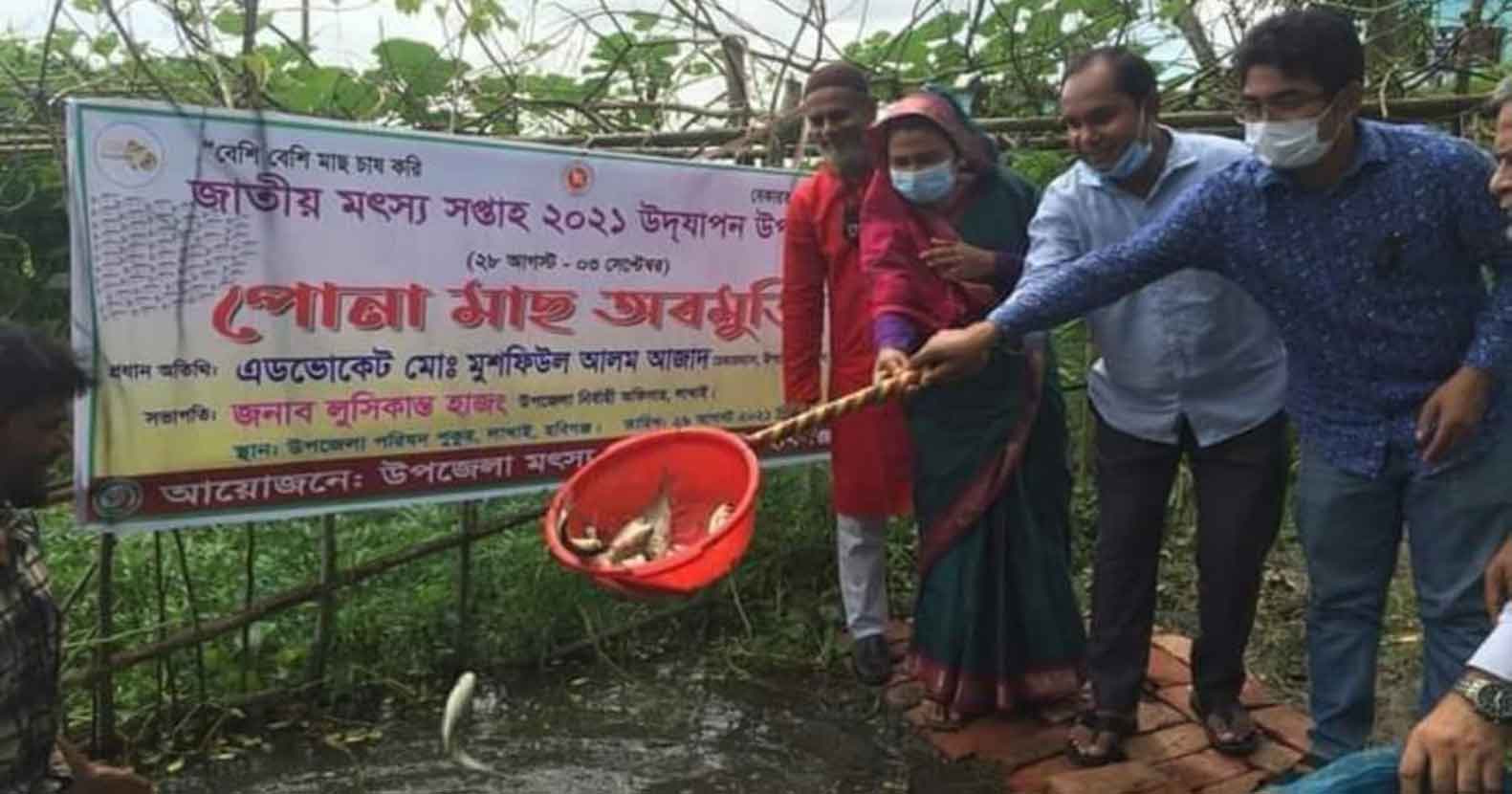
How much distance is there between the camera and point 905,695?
3.87m

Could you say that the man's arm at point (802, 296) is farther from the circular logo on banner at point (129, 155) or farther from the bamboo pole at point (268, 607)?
the circular logo on banner at point (129, 155)

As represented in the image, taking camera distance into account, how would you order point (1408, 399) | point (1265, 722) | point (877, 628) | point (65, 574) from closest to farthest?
point (1408, 399)
point (1265, 722)
point (877, 628)
point (65, 574)

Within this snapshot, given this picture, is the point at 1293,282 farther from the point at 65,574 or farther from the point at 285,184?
the point at 65,574

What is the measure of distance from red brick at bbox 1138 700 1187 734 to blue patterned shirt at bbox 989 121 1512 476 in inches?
41.9

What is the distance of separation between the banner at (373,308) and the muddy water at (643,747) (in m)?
0.70

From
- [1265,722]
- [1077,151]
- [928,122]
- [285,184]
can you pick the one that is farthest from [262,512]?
[1265,722]

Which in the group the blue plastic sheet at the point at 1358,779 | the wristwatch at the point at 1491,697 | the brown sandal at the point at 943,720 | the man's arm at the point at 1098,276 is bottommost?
the brown sandal at the point at 943,720

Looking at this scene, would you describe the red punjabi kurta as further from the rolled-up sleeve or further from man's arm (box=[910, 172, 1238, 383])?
the rolled-up sleeve

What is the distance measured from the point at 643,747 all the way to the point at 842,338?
126cm

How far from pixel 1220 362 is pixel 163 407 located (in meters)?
2.40

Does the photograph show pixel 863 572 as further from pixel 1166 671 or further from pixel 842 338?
pixel 1166 671

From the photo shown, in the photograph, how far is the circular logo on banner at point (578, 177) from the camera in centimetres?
362

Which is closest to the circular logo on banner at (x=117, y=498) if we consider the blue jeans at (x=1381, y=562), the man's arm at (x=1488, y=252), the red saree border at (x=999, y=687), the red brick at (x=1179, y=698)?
the red saree border at (x=999, y=687)

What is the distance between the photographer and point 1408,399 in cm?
256
